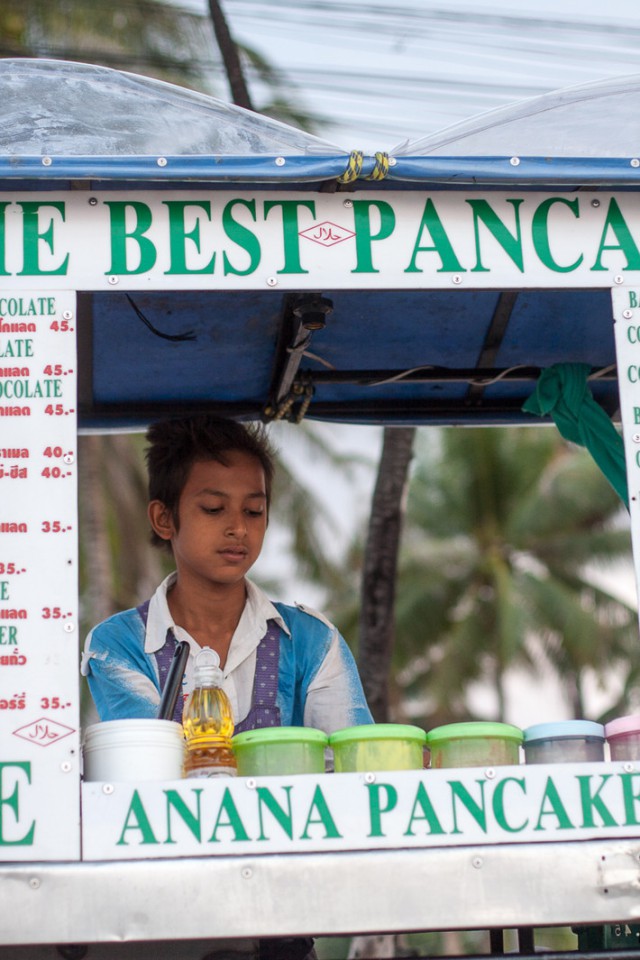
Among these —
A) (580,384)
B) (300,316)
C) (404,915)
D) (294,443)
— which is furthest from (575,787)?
(294,443)

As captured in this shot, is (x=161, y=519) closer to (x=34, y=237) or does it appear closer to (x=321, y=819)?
(x=34, y=237)

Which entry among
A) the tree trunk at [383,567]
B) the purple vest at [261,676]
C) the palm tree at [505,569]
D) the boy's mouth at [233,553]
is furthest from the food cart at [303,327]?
the palm tree at [505,569]

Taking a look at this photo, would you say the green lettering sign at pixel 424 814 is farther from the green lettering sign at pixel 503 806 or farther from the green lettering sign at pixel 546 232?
the green lettering sign at pixel 546 232

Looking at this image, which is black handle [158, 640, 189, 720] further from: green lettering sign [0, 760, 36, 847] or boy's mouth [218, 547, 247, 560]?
boy's mouth [218, 547, 247, 560]

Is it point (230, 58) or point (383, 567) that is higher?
point (230, 58)

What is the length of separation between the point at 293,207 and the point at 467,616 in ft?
77.1

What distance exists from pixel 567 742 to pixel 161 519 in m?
1.76

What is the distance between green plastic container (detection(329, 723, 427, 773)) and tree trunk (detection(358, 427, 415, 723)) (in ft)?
11.5

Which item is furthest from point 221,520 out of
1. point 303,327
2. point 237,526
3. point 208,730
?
point 208,730

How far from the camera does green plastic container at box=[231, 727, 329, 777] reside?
3.08 m

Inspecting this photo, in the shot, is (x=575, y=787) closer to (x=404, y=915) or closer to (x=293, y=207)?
(x=404, y=915)

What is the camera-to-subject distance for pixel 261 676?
4055 mm

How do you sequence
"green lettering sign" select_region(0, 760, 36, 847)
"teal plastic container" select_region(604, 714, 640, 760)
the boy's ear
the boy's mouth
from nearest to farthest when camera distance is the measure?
"green lettering sign" select_region(0, 760, 36, 847)
"teal plastic container" select_region(604, 714, 640, 760)
the boy's mouth
the boy's ear

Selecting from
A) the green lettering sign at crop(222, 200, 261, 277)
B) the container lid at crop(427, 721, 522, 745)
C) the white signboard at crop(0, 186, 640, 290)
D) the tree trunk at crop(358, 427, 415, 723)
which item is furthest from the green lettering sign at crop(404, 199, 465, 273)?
the tree trunk at crop(358, 427, 415, 723)
